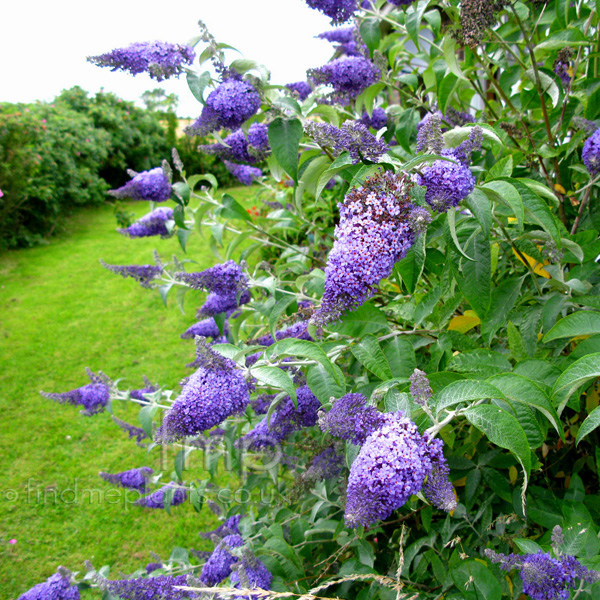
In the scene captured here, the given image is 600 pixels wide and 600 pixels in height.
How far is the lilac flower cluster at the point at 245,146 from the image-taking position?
1.88 m

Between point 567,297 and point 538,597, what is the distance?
820 millimetres

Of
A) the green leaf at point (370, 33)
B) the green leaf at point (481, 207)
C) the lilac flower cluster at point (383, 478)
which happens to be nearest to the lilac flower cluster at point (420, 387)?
Answer: the lilac flower cluster at point (383, 478)

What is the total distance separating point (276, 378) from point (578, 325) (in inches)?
30.6

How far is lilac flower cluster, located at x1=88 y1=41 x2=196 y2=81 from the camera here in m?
1.55

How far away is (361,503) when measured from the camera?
867 millimetres

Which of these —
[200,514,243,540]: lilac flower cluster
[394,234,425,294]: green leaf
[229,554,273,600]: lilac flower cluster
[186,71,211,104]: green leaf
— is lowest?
[200,514,243,540]: lilac flower cluster

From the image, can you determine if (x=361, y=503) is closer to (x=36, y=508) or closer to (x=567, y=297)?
(x=567, y=297)

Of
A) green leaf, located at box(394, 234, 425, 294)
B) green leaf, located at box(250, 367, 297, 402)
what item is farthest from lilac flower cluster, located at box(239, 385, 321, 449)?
green leaf, located at box(394, 234, 425, 294)

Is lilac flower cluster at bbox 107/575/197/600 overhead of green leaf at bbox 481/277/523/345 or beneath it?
beneath

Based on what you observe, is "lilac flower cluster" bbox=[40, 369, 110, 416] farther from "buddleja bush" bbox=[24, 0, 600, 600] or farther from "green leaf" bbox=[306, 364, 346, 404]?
"green leaf" bbox=[306, 364, 346, 404]

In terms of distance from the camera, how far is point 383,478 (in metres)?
0.85

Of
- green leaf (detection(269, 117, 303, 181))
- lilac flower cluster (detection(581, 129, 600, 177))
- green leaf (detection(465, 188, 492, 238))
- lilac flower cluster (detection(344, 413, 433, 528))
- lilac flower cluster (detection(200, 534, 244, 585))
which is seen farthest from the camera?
lilac flower cluster (detection(200, 534, 244, 585))

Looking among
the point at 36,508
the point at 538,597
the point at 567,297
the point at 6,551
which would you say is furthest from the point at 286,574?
the point at 36,508

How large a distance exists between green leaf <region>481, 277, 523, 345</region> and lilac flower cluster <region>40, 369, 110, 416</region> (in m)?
1.86
